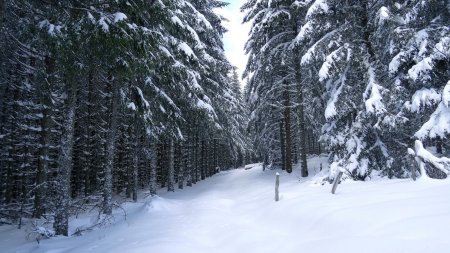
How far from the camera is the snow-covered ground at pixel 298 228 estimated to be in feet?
16.4

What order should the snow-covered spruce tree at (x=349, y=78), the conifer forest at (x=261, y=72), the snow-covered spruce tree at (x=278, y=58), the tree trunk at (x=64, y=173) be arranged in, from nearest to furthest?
1. the conifer forest at (x=261, y=72)
2. the tree trunk at (x=64, y=173)
3. the snow-covered spruce tree at (x=349, y=78)
4. the snow-covered spruce tree at (x=278, y=58)

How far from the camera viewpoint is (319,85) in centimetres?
1772

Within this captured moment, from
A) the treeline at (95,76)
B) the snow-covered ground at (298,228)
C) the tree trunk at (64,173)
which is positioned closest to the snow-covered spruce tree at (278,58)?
the treeline at (95,76)

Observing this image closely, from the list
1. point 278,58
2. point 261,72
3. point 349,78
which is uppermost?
point 278,58

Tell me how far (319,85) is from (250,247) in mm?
12742

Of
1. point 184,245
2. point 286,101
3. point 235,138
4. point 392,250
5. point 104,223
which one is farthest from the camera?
point 235,138

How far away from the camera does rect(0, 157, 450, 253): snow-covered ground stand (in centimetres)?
501

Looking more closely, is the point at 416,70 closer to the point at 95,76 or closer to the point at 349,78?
the point at 349,78

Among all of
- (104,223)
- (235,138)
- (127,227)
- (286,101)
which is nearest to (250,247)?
(127,227)

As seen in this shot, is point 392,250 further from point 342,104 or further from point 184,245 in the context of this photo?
point 342,104

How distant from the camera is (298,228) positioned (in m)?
7.38

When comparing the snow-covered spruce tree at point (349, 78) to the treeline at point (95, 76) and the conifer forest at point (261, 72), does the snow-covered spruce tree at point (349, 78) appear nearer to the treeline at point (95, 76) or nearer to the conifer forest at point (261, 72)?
the conifer forest at point (261, 72)

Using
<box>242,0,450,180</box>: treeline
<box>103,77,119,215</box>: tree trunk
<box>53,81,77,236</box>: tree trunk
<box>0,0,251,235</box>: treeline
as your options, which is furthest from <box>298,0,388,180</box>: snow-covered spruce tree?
<box>53,81,77,236</box>: tree trunk

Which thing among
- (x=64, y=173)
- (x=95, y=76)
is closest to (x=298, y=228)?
(x=64, y=173)
